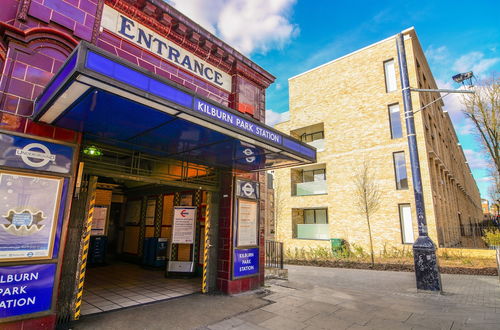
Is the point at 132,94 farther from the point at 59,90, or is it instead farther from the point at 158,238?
the point at 158,238

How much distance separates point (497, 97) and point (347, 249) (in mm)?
12966

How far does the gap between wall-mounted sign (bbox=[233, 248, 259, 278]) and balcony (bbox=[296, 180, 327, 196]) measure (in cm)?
1348

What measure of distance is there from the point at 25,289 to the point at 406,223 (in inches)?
681

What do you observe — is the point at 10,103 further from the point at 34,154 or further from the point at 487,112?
the point at 487,112

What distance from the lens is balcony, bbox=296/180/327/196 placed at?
2030 cm

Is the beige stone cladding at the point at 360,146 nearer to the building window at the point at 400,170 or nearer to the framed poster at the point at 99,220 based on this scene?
the building window at the point at 400,170

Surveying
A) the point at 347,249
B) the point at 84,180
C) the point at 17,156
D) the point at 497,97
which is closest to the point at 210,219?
the point at 84,180

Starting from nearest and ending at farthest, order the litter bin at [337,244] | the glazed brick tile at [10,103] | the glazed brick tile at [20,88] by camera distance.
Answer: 1. the glazed brick tile at [10,103]
2. the glazed brick tile at [20,88]
3. the litter bin at [337,244]

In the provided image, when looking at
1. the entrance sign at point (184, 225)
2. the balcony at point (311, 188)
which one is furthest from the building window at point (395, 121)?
the entrance sign at point (184, 225)

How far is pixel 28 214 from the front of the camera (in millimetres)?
4160

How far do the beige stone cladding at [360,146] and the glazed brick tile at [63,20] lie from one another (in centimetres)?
1710

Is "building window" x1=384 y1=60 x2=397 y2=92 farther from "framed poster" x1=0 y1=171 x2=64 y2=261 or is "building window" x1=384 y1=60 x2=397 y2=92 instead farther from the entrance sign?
"framed poster" x1=0 y1=171 x2=64 y2=261

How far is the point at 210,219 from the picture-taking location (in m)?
7.51

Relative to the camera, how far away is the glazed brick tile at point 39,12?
4.55 metres
